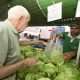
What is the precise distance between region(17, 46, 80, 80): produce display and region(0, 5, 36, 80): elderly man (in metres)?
0.20

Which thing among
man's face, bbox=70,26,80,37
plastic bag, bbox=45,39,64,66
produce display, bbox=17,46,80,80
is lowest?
produce display, bbox=17,46,80,80

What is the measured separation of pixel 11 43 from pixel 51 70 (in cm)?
54

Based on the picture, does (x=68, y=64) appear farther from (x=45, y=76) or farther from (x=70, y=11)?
(x=70, y=11)

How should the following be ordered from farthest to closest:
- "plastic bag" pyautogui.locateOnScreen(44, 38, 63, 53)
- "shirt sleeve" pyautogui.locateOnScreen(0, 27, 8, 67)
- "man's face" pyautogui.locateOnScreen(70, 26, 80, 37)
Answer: "man's face" pyautogui.locateOnScreen(70, 26, 80, 37)
"plastic bag" pyautogui.locateOnScreen(44, 38, 63, 53)
"shirt sleeve" pyautogui.locateOnScreen(0, 27, 8, 67)

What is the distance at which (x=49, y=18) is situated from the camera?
9.37ft

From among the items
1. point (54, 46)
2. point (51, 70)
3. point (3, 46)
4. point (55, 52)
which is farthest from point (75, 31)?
point (3, 46)

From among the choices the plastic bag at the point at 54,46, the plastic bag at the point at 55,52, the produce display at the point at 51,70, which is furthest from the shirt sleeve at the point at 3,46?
the plastic bag at the point at 54,46

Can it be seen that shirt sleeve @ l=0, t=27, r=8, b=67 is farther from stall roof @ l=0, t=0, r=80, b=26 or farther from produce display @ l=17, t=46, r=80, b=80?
stall roof @ l=0, t=0, r=80, b=26

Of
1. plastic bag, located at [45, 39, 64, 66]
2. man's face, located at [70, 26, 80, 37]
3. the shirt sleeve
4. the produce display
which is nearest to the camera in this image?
the shirt sleeve

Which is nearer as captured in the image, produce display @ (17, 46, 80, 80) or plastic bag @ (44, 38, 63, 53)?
produce display @ (17, 46, 80, 80)

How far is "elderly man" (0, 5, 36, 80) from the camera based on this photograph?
196cm

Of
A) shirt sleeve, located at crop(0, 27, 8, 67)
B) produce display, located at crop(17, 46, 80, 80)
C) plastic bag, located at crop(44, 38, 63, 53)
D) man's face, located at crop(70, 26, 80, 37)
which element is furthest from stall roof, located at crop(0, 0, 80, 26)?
shirt sleeve, located at crop(0, 27, 8, 67)

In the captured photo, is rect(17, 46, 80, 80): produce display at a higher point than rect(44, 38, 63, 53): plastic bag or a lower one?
lower

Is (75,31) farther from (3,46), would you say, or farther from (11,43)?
(3,46)
